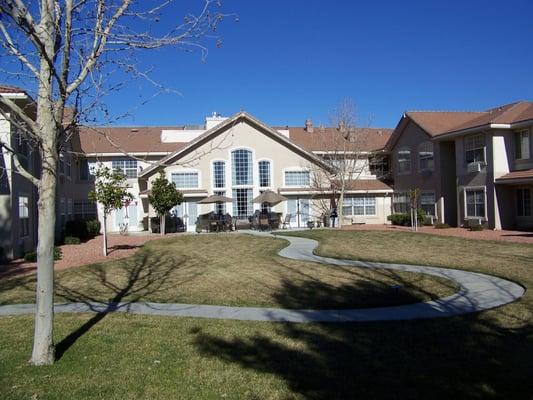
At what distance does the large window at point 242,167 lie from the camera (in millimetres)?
35312

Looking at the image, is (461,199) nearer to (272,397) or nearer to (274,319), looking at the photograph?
(274,319)

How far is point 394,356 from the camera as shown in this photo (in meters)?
6.38

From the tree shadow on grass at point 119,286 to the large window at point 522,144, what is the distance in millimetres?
19262

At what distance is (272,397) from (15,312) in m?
6.46

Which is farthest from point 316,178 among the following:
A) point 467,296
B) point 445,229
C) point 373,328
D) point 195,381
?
point 195,381

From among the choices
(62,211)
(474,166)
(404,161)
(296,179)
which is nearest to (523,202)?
(474,166)

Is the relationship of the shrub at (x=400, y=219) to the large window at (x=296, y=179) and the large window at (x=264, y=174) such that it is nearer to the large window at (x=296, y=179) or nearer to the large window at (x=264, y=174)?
the large window at (x=296, y=179)

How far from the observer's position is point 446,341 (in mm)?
7027

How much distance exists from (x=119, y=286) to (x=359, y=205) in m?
28.1

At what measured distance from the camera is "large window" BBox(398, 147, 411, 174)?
3581 cm

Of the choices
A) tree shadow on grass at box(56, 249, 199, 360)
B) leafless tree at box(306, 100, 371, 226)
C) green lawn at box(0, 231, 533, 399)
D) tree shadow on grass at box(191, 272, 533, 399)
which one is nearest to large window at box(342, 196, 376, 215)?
leafless tree at box(306, 100, 371, 226)

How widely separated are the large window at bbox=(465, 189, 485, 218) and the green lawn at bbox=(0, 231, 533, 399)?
20.5 meters

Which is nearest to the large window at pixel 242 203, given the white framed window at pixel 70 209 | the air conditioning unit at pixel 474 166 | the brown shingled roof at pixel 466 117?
the white framed window at pixel 70 209

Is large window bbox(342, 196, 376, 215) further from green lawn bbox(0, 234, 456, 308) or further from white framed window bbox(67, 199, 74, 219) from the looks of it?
green lawn bbox(0, 234, 456, 308)
